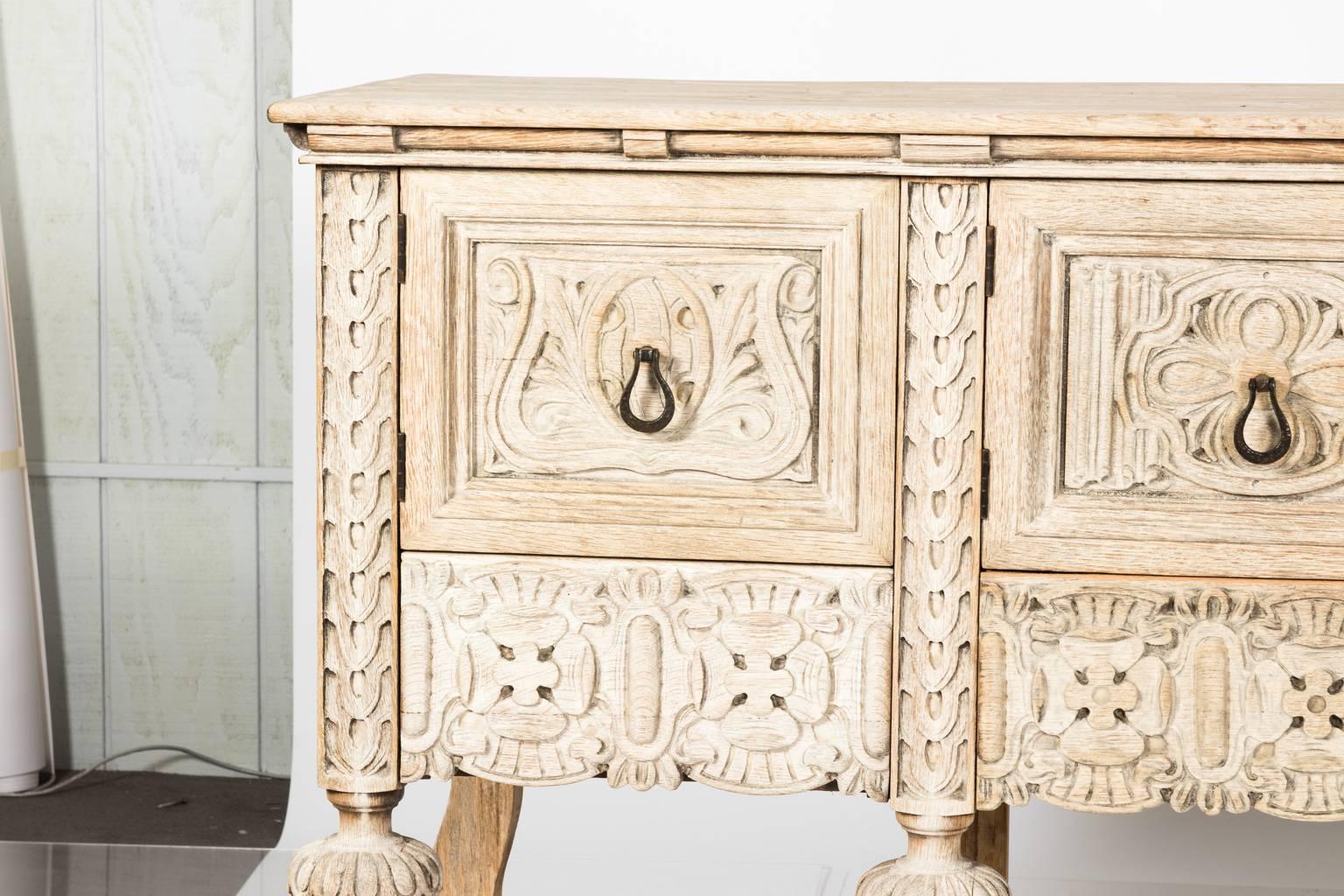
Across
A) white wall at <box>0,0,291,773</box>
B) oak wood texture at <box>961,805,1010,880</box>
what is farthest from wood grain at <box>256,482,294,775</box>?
oak wood texture at <box>961,805,1010,880</box>

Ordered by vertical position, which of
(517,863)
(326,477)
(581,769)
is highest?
(326,477)

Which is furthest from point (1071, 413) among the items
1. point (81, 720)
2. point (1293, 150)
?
point (81, 720)

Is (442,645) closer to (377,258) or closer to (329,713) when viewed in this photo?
(329,713)

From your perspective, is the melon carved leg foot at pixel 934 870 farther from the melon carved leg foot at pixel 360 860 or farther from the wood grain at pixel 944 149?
the wood grain at pixel 944 149

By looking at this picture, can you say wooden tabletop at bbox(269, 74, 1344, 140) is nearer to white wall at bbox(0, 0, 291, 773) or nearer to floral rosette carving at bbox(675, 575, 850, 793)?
floral rosette carving at bbox(675, 575, 850, 793)

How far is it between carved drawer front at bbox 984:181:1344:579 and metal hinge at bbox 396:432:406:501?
0.40m

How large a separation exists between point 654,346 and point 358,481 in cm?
23

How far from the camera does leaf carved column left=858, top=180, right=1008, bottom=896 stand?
3.43 ft

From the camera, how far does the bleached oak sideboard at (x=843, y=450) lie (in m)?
1.04

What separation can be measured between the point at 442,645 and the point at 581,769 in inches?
5.2

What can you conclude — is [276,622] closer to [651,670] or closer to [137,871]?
[137,871]

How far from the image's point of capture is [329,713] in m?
1.12

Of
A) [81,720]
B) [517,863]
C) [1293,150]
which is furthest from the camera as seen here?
[81,720]

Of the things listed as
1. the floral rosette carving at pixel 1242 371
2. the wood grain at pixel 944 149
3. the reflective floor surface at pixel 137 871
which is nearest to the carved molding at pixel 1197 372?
the floral rosette carving at pixel 1242 371
